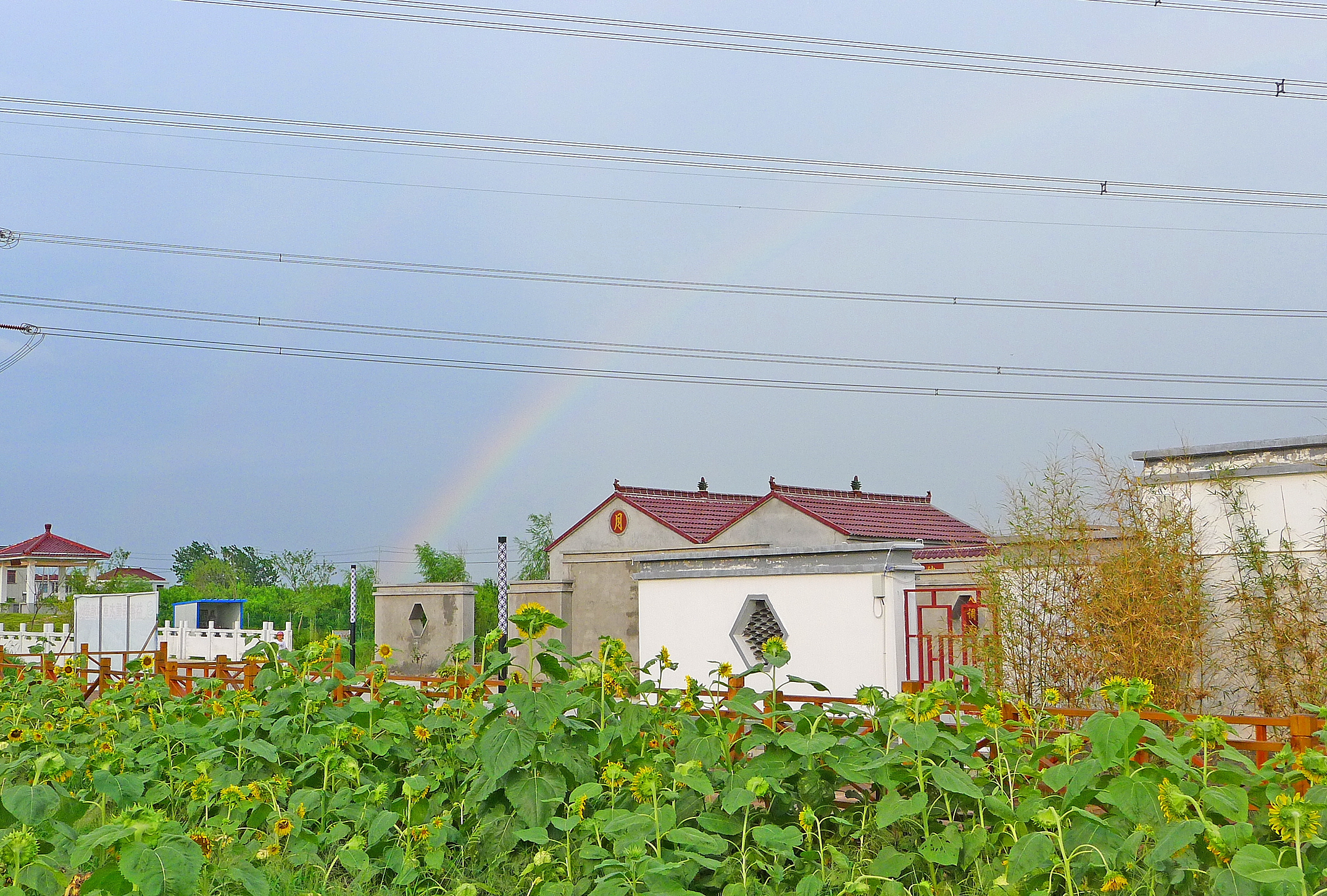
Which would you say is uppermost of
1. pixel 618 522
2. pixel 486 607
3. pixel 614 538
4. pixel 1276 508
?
pixel 618 522

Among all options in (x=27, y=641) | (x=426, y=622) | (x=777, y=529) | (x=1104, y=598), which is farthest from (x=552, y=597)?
(x=1104, y=598)

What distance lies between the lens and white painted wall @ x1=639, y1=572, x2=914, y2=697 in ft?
28.4

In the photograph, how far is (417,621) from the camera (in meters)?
20.4

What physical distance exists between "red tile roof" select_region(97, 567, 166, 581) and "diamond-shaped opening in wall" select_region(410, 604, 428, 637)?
80.6 feet

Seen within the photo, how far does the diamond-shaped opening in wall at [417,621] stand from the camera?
20.4 metres

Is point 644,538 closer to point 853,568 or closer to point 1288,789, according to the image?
point 853,568

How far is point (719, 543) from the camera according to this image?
19.2 metres

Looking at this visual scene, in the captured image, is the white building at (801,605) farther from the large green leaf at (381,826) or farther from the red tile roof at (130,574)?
the red tile roof at (130,574)

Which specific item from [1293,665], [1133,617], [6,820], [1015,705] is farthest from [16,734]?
[1293,665]

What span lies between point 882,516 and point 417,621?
9.31 m

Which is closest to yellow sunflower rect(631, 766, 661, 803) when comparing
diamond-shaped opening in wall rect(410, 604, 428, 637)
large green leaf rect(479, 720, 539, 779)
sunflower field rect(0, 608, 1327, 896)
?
sunflower field rect(0, 608, 1327, 896)

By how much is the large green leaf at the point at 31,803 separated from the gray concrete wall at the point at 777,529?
1316 cm

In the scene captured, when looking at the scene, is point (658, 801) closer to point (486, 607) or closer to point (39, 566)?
point (486, 607)

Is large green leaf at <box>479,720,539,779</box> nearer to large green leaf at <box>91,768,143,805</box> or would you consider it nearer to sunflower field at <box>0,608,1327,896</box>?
sunflower field at <box>0,608,1327,896</box>
